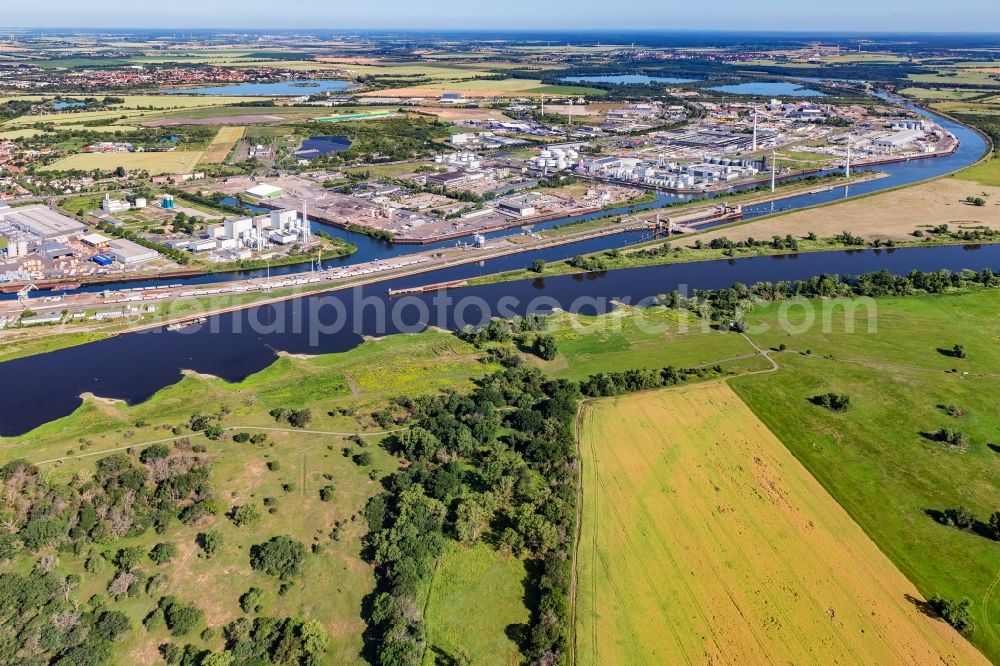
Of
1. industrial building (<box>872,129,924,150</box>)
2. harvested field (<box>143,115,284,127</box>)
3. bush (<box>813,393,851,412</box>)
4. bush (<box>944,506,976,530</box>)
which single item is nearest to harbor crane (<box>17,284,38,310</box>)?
bush (<box>813,393,851,412</box>)

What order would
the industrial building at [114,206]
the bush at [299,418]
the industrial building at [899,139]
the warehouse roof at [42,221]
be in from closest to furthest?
1. the bush at [299,418]
2. the warehouse roof at [42,221]
3. the industrial building at [114,206]
4. the industrial building at [899,139]

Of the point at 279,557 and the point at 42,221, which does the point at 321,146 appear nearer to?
the point at 42,221

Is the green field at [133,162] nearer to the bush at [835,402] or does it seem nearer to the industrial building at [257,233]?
the industrial building at [257,233]

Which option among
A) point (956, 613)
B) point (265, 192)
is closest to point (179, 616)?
point (956, 613)

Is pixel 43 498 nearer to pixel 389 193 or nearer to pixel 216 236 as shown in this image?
pixel 216 236

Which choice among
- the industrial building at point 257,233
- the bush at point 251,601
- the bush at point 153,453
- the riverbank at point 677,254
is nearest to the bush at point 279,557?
the bush at point 251,601

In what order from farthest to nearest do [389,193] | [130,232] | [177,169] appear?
[177,169]
[389,193]
[130,232]

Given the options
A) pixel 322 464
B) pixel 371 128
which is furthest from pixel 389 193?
pixel 322 464
